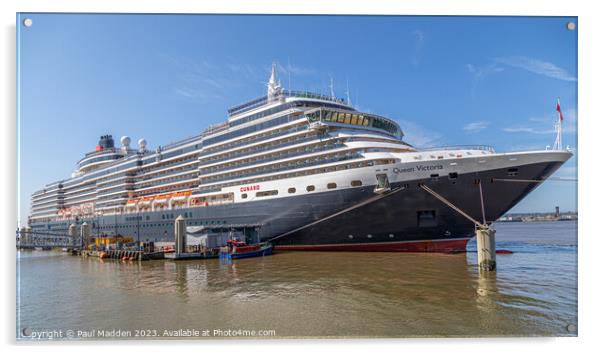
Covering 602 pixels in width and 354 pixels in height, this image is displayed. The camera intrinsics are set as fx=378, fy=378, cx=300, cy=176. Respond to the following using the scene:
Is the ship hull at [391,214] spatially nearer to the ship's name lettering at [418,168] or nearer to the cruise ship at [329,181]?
the cruise ship at [329,181]

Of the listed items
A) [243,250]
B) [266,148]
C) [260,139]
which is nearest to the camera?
[243,250]

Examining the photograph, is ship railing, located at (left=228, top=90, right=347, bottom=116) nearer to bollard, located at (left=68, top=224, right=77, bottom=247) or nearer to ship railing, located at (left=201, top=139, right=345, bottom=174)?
ship railing, located at (left=201, top=139, right=345, bottom=174)

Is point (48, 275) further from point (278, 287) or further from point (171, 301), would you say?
point (278, 287)

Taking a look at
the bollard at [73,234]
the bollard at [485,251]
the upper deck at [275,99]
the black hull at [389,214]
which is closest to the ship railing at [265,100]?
the upper deck at [275,99]

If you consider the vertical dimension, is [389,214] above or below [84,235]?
above

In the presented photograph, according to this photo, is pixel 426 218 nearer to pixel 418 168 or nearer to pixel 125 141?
pixel 418 168

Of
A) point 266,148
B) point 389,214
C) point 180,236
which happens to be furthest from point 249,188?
point 389,214

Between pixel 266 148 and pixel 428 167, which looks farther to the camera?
pixel 266 148
